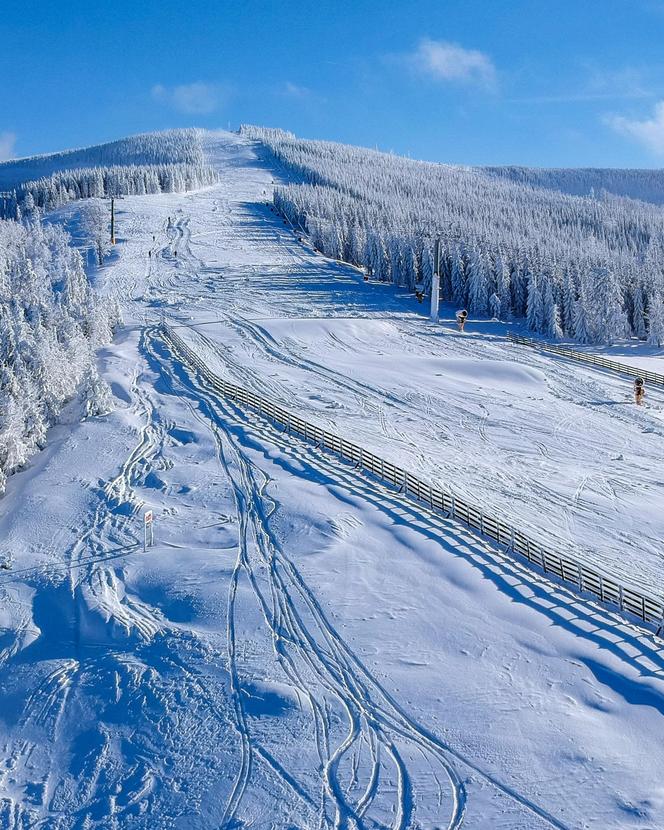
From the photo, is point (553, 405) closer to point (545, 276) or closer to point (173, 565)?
point (173, 565)

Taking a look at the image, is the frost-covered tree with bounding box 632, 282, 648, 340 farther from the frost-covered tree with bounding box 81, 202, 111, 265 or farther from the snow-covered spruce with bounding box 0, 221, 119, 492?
the frost-covered tree with bounding box 81, 202, 111, 265

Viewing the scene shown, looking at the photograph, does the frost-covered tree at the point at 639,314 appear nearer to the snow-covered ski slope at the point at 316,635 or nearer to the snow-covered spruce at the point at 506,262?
the snow-covered spruce at the point at 506,262

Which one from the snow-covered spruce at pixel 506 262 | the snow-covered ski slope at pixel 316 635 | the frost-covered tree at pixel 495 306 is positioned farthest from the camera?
the frost-covered tree at pixel 495 306

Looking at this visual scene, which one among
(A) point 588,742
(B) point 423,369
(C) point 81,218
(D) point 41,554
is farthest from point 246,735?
(C) point 81,218

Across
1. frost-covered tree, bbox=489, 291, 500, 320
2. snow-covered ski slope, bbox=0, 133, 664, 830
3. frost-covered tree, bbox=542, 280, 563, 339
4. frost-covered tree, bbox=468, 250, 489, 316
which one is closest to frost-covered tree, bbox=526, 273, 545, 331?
frost-covered tree, bbox=542, 280, 563, 339

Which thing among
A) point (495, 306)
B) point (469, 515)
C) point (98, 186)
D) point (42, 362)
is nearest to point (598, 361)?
point (495, 306)

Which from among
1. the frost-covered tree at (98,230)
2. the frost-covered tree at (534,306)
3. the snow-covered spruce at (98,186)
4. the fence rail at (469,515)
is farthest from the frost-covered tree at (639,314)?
the snow-covered spruce at (98,186)
